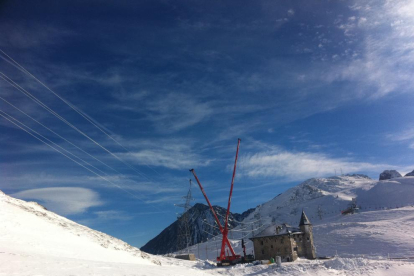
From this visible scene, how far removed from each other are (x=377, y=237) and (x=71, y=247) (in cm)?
6063

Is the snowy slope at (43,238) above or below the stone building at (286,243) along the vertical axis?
above

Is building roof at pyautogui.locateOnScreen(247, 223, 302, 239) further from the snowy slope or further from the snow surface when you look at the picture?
the snowy slope

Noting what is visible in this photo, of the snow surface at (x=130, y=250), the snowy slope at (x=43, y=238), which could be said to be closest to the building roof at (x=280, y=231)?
the snow surface at (x=130, y=250)

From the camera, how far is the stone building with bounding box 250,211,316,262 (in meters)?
53.5

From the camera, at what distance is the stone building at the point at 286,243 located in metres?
53.5

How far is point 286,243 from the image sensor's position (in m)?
53.8

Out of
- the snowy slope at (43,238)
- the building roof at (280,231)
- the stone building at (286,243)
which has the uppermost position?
A: the snowy slope at (43,238)

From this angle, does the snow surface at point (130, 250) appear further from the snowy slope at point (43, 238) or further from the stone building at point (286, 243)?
the stone building at point (286, 243)

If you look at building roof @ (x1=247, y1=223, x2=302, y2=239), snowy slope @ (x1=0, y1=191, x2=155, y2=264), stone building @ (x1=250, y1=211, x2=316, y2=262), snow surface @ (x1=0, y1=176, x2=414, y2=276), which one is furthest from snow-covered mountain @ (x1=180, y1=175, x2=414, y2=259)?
snowy slope @ (x1=0, y1=191, x2=155, y2=264)

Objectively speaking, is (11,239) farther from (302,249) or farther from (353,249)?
(353,249)

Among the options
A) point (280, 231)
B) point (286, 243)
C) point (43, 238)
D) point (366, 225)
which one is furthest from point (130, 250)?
point (366, 225)

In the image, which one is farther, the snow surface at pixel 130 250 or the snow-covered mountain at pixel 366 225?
the snow-covered mountain at pixel 366 225

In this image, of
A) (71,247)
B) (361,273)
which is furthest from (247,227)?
(71,247)

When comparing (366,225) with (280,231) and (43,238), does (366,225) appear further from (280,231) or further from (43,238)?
(43,238)
